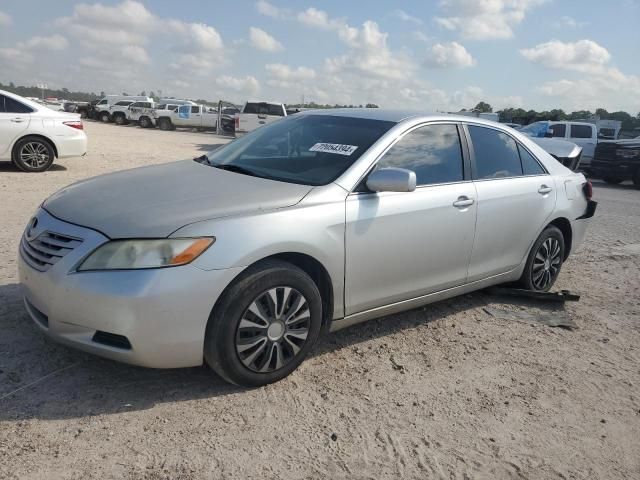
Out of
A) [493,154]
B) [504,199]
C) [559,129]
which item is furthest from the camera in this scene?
[559,129]

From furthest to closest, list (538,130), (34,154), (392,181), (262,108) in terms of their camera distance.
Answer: (262,108), (538,130), (34,154), (392,181)

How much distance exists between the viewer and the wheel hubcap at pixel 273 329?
3.01 metres

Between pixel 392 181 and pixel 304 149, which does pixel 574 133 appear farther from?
pixel 392 181

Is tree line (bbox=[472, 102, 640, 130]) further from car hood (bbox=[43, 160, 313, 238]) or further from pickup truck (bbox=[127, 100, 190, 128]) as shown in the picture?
car hood (bbox=[43, 160, 313, 238])

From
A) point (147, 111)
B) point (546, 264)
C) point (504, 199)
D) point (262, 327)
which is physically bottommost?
point (546, 264)

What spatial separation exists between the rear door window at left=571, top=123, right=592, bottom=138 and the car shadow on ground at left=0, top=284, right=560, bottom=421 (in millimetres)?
17947

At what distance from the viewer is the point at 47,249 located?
298 centimetres

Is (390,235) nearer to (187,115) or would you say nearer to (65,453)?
(65,453)

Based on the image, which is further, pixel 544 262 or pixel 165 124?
Result: pixel 165 124

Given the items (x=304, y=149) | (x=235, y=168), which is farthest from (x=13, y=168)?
(x=304, y=149)

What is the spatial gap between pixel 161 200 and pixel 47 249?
65cm

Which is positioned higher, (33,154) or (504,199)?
(504,199)

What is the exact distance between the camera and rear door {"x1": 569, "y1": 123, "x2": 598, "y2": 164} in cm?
1855

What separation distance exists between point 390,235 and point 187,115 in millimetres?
32936
